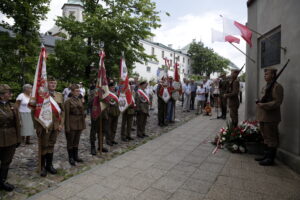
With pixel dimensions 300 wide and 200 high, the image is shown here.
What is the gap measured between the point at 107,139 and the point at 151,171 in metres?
2.57

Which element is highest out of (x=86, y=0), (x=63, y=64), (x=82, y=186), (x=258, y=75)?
(x=86, y=0)

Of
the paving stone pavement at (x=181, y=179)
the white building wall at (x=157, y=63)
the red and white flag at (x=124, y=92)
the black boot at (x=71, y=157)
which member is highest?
the white building wall at (x=157, y=63)

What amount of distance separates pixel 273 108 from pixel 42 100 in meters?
4.70

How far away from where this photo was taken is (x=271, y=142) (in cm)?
459

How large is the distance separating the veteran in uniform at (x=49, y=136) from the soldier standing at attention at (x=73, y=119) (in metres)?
0.17

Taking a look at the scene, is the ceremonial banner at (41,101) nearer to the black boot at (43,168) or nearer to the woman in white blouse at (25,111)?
the black boot at (43,168)

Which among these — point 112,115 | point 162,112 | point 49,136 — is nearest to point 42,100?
point 49,136

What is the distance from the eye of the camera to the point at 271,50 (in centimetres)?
566

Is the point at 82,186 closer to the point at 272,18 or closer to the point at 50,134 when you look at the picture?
the point at 50,134

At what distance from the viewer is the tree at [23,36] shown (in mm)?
9773

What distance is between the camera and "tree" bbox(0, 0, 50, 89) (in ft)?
32.1

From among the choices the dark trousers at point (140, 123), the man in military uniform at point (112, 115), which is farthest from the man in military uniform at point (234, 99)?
the man in military uniform at point (112, 115)

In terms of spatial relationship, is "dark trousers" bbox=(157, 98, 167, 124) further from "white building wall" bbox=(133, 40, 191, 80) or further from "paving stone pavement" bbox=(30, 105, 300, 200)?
"white building wall" bbox=(133, 40, 191, 80)

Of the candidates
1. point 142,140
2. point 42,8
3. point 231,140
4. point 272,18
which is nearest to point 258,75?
point 272,18
